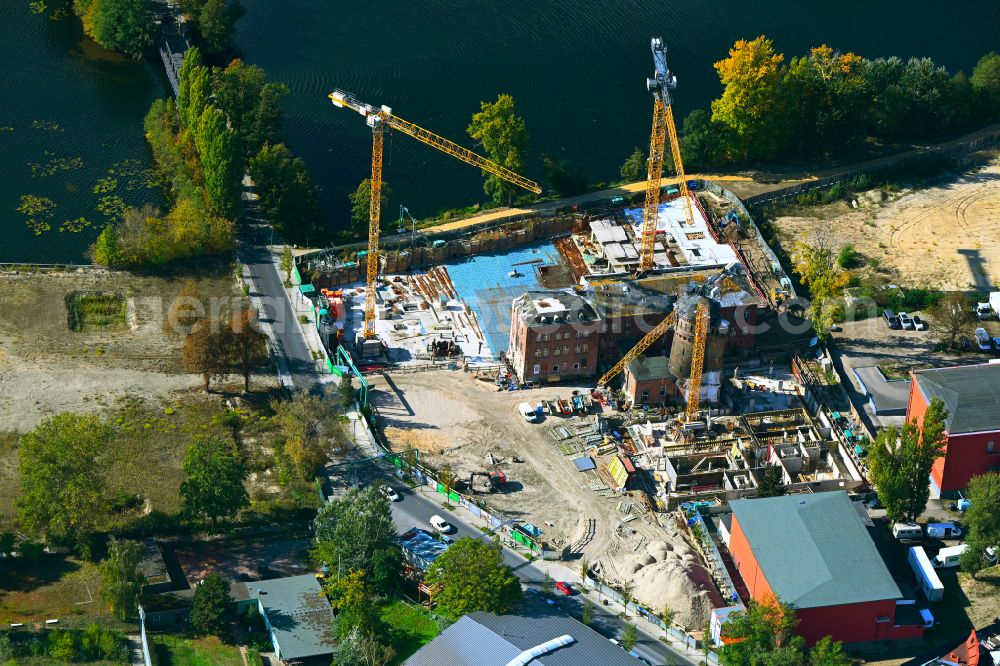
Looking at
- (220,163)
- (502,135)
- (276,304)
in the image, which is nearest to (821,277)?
(502,135)

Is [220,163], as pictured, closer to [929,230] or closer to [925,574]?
[929,230]

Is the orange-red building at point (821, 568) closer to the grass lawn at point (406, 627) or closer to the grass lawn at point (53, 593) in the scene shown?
the grass lawn at point (406, 627)

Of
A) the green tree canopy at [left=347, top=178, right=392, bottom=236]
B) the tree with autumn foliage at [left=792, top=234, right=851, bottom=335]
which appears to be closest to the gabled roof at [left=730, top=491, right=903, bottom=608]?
the tree with autumn foliage at [left=792, top=234, right=851, bottom=335]

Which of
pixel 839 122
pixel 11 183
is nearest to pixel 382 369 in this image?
Answer: pixel 11 183

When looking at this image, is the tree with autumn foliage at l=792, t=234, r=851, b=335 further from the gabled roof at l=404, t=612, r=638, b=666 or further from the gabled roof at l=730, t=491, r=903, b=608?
the gabled roof at l=404, t=612, r=638, b=666

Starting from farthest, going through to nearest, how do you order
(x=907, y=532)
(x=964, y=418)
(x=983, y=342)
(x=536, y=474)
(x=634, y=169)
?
(x=634, y=169) < (x=983, y=342) < (x=536, y=474) < (x=964, y=418) < (x=907, y=532)

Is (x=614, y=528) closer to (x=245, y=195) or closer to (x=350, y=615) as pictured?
(x=350, y=615)
